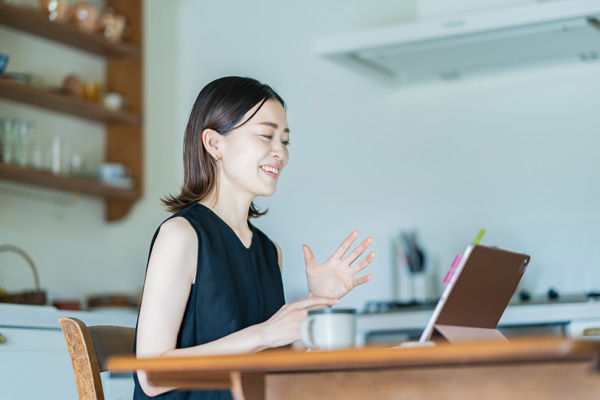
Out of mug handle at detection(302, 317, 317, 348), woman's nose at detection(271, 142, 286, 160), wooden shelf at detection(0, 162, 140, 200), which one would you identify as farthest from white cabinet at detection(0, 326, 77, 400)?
mug handle at detection(302, 317, 317, 348)

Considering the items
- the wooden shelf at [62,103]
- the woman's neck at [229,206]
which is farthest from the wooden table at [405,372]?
the wooden shelf at [62,103]

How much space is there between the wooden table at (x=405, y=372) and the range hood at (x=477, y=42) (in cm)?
190

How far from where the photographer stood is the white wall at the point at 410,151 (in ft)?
10.9

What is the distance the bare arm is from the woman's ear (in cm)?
23

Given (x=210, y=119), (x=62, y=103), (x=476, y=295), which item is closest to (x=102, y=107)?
(x=62, y=103)

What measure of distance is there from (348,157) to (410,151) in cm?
30

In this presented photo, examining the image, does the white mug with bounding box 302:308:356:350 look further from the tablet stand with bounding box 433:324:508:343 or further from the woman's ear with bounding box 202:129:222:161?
the woman's ear with bounding box 202:129:222:161

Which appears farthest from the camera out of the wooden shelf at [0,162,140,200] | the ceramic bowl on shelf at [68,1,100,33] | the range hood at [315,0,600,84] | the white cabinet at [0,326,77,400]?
Answer: the ceramic bowl on shelf at [68,1,100,33]

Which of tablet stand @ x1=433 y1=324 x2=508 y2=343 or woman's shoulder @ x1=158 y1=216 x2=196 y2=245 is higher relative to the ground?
woman's shoulder @ x1=158 y1=216 x2=196 y2=245

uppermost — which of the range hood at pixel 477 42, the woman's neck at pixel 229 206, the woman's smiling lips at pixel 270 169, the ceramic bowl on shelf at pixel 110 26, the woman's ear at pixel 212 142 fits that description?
the ceramic bowl on shelf at pixel 110 26

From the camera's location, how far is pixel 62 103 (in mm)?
3486

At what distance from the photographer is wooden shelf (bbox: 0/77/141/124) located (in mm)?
3244

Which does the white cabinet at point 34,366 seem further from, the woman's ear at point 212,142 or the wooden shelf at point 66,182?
the woman's ear at point 212,142

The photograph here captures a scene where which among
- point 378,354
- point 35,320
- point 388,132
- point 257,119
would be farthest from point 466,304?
point 388,132
